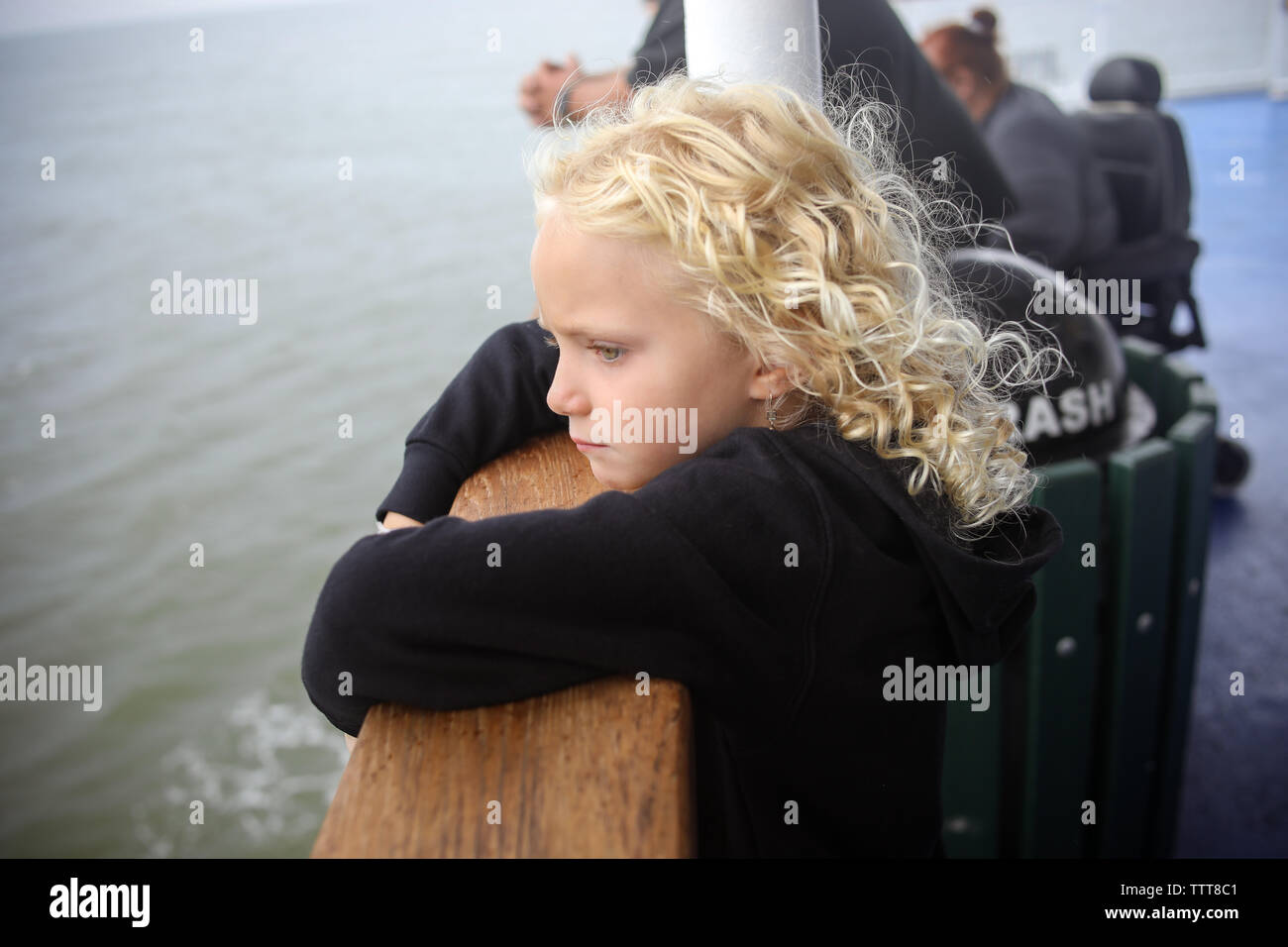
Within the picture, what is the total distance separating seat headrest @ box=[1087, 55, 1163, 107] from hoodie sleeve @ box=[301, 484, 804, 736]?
3.95 m

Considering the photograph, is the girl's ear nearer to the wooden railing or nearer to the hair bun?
the wooden railing

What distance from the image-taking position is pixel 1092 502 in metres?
1.54

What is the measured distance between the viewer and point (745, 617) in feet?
1.99

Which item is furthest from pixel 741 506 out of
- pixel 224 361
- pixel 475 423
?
pixel 224 361

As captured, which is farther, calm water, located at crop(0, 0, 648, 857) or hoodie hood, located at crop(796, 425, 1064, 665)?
calm water, located at crop(0, 0, 648, 857)

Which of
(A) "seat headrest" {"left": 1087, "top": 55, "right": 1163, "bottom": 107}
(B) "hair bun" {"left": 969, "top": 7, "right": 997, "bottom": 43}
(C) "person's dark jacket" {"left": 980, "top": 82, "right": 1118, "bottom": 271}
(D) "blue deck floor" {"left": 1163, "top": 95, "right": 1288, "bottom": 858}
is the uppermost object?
(B) "hair bun" {"left": 969, "top": 7, "right": 997, "bottom": 43}

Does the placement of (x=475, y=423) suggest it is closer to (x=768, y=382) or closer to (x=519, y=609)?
(x=768, y=382)

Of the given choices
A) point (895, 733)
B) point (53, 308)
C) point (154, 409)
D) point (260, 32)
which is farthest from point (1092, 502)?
point (260, 32)

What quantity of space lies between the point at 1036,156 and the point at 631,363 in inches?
120

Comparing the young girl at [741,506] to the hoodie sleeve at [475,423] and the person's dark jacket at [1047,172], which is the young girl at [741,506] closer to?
the hoodie sleeve at [475,423]

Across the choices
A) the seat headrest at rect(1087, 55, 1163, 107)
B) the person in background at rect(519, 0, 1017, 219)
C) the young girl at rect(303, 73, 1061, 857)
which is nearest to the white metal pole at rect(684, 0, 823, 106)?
the young girl at rect(303, 73, 1061, 857)

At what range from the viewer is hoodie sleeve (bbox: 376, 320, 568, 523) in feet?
2.95

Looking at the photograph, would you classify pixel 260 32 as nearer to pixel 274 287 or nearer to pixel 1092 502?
pixel 274 287
